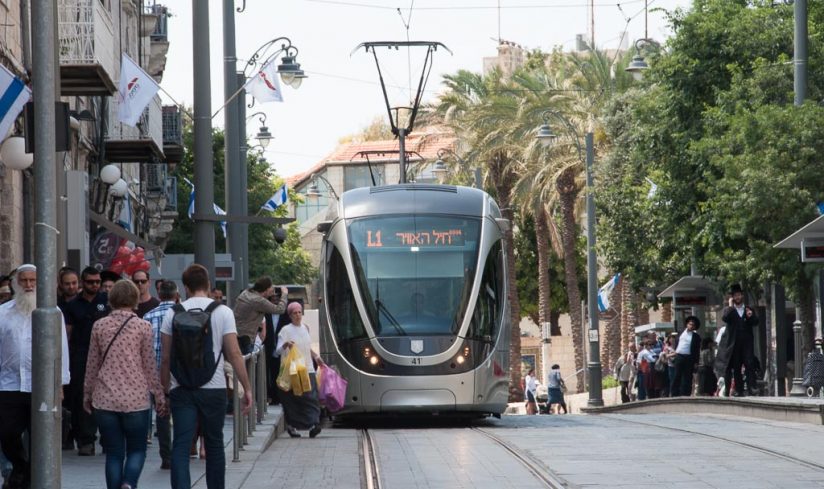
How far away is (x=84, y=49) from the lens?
71.5ft

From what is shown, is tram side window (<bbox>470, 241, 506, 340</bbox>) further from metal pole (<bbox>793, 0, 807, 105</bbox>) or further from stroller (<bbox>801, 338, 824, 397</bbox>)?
metal pole (<bbox>793, 0, 807, 105</bbox>)

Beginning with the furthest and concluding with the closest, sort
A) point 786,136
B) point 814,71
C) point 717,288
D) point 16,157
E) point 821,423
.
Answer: point 717,288 → point 814,71 → point 786,136 → point 821,423 → point 16,157

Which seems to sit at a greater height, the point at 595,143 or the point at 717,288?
the point at 595,143

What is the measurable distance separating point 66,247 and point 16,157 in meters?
1.41

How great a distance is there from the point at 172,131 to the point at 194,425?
2843 centimetres

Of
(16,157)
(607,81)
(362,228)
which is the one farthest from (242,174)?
(607,81)

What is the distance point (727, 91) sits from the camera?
107ft

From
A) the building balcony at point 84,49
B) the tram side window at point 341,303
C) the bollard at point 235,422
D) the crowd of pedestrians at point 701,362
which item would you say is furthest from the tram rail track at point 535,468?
the crowd of pedestrians at point 701,362

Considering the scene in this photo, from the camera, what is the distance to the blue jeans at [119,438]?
34.6ft

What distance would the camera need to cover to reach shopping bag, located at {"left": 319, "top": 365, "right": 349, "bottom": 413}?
1964cm

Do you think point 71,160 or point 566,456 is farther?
point 71,160

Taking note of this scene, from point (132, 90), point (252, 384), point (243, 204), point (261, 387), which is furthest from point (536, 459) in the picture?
point (243, 204)

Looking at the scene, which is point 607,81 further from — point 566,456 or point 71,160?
point 566,456

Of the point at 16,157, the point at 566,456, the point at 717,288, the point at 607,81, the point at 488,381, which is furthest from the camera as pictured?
the point at 607,81
